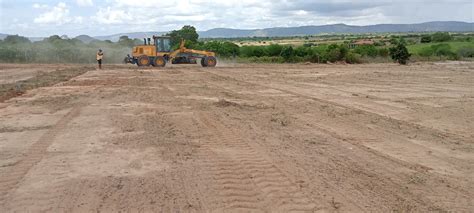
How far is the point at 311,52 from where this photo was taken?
49625mm

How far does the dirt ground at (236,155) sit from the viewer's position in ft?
19.1

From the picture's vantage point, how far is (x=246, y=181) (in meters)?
6.48

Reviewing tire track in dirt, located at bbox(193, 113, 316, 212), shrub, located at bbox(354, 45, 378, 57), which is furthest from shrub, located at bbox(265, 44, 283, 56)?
tire track in dirt, located at bbox(193, 113, 316, 212)

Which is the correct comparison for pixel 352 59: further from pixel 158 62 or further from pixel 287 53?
pixel 158 62

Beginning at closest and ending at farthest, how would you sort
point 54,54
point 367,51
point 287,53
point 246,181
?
1. point 246,181
2. point 287,53
3. point 367,51
4. point 54,54

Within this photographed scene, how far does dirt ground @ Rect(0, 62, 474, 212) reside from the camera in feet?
19.1

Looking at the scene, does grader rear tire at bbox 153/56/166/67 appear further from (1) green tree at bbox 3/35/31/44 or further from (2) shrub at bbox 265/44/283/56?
(1) green tree at bbox 3/35/31/44

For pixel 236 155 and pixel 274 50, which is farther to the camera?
pixel 274 50

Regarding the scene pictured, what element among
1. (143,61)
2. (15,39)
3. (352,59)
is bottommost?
(352,59)

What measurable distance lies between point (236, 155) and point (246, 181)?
1.44m

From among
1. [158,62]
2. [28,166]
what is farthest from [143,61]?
[28,166]

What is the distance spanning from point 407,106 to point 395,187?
838 cm

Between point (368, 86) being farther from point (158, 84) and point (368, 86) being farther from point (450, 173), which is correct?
point (450, 173)

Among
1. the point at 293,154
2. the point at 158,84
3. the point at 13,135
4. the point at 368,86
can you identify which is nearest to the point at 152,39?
the point at 158,84
